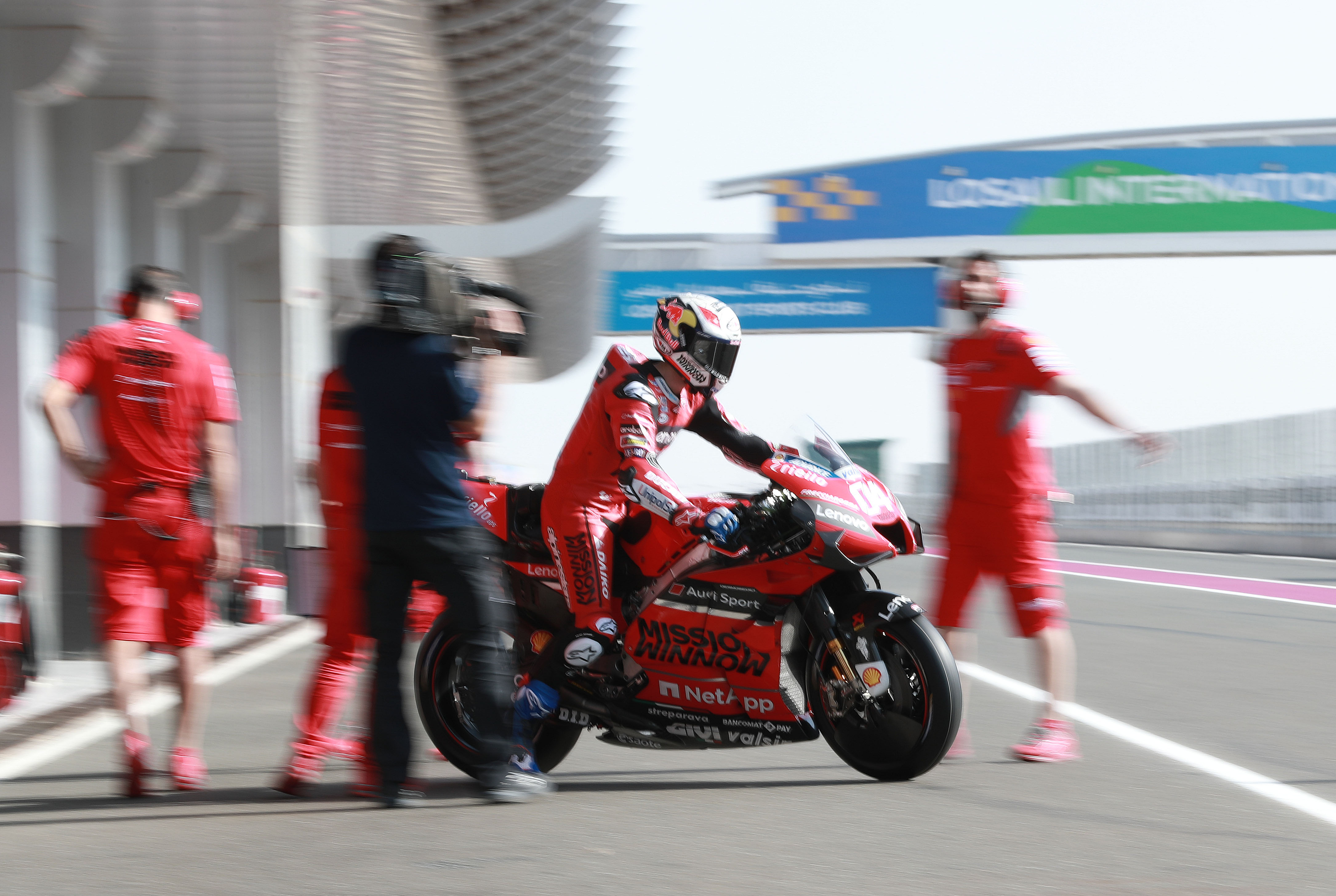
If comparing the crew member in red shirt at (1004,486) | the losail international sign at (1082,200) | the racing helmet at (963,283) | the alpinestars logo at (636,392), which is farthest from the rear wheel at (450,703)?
the losail international sign at (1082,200)

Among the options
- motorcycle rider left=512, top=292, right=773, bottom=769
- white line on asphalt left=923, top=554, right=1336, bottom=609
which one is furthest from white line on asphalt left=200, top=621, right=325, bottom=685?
white line on asphalt left=923, top=554, right=1336, bottom=609

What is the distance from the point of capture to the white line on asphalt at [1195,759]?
511cm

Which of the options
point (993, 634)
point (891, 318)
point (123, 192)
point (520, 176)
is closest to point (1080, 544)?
point (891, 318)

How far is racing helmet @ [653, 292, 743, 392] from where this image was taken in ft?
18.3

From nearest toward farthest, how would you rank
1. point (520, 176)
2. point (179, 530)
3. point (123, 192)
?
1. point (179, 530)
2. point (123, 192)
3. point (520, 176)

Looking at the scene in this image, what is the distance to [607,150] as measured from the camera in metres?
15.9

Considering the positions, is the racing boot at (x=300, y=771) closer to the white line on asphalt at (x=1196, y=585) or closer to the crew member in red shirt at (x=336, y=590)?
the crew member in red shirt at (x=336, y=590)

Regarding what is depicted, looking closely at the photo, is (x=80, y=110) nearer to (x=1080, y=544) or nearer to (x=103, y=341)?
(x=103, y=341)

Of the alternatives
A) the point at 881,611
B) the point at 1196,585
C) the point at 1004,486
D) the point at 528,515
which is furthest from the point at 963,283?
the point at 1196,585

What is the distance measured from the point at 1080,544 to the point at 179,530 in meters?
28.9

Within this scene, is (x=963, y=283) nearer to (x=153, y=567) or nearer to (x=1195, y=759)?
(x=1195, y=759)

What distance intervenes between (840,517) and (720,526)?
41 cm

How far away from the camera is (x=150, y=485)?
5.42 meters

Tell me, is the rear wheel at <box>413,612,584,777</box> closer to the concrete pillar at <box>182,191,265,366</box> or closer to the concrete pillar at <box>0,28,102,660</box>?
the concrete pillar at <box>0,28,102,660</box>
